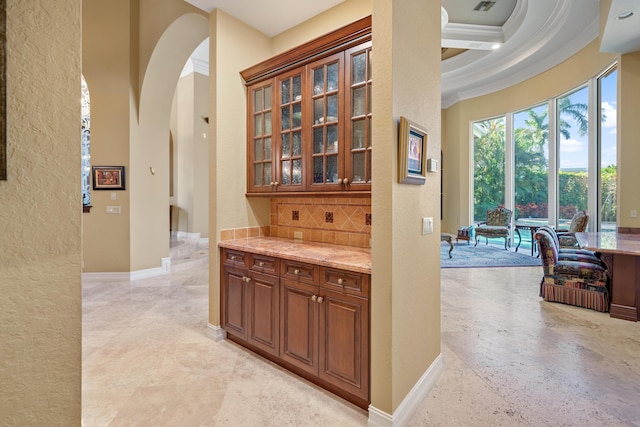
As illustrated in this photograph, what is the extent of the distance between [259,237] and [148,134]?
10.9 feet

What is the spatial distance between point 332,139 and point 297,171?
440 millimetres

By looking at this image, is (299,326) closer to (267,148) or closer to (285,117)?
(267,148)

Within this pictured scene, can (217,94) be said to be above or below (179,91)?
below

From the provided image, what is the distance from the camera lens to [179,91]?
880cm

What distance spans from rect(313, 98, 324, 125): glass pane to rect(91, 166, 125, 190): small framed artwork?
12.4 feet

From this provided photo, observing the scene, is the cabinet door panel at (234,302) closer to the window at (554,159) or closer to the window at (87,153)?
the window at (87,153)

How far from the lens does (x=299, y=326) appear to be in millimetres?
2242

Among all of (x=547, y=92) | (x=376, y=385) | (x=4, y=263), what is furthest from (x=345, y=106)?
(x=547, y=92)

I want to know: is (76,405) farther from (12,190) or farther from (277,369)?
(277,369)

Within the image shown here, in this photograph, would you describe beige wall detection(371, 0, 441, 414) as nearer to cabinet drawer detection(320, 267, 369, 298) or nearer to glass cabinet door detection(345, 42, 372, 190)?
cabinet drawer detection(320, 267, 369, 298)

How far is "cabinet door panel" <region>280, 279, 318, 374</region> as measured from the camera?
216cm

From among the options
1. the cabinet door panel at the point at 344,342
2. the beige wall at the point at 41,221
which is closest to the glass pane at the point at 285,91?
the cabinet door panel at the point at 344,342

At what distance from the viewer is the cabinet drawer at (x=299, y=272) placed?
214 centimetres

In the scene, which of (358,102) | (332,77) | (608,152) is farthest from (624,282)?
(332,77)
